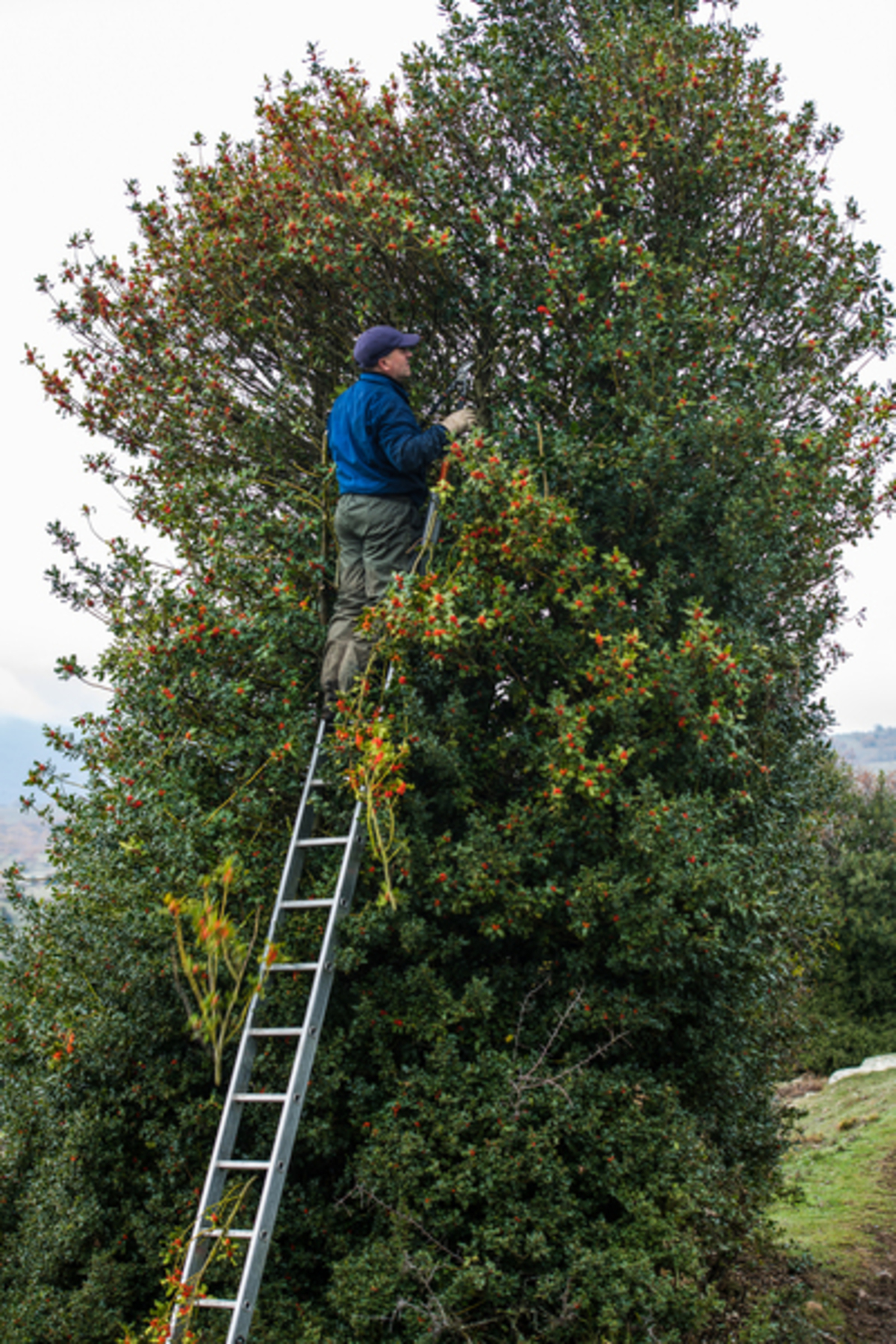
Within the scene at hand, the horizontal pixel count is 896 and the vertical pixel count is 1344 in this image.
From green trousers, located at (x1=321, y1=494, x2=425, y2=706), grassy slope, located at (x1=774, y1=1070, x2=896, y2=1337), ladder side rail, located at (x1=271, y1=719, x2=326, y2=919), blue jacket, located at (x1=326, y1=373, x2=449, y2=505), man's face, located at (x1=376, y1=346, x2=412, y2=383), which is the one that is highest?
man's face, located at (x1=376, y1=346, x2=412, y2=383)

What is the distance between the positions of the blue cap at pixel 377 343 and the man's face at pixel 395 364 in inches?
1.0

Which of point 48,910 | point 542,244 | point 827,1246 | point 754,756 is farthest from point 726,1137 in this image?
point 542,244

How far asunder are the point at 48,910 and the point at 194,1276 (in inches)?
156

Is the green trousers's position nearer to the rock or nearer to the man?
the man

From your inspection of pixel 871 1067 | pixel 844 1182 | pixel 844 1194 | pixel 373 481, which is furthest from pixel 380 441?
pixel 871 1067

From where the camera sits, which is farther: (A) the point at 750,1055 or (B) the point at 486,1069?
(A) the point at 750,1055

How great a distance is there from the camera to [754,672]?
255 inches

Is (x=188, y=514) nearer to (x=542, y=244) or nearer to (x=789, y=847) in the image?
(x=542, y=244)

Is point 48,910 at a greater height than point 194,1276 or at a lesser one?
greater

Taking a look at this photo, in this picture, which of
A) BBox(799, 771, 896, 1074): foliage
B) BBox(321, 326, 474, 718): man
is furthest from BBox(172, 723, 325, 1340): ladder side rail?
BBox(799, 771, 896, 1074): foliage

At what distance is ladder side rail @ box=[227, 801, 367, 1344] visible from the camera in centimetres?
413

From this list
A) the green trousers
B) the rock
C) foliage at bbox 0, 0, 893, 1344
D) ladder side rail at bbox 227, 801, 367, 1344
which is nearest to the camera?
ladder side rail at bbox 227, 801, 367, 1344

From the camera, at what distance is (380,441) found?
589 centimetres

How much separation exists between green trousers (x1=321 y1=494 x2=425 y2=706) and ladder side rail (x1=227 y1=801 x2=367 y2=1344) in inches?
39.9
